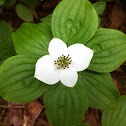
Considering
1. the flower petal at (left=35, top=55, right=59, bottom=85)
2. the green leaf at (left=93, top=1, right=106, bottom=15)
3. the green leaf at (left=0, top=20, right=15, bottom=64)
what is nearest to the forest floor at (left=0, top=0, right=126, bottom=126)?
the green leaf at (left=0, top=20, right=15, bottom=64)

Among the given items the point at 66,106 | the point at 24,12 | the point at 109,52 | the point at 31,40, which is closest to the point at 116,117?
the point at 66,106

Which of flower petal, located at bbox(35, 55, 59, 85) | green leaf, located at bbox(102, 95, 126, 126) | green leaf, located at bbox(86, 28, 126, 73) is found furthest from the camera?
green leaf, located at bbox(102, 95, 126, 126)

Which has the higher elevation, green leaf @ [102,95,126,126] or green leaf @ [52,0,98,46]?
green leaf @ [52,0,98,46]

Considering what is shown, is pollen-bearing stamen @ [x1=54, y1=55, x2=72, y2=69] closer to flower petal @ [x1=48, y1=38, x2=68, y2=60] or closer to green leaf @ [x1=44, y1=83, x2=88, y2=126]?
flower petal @ [x1=48, y1=38, x2=68, y2=60]

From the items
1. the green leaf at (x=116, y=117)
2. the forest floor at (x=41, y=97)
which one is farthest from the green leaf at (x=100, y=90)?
the forest floor at (x=41, y=97)

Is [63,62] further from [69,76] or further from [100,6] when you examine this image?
[100,6]

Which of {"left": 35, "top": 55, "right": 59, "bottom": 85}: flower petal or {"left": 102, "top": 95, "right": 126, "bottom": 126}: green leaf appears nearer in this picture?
{"left": 35, "top": 55, "right": 59, "bottom": 85}: flower petal

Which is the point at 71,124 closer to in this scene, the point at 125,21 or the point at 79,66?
the point at 79,66
